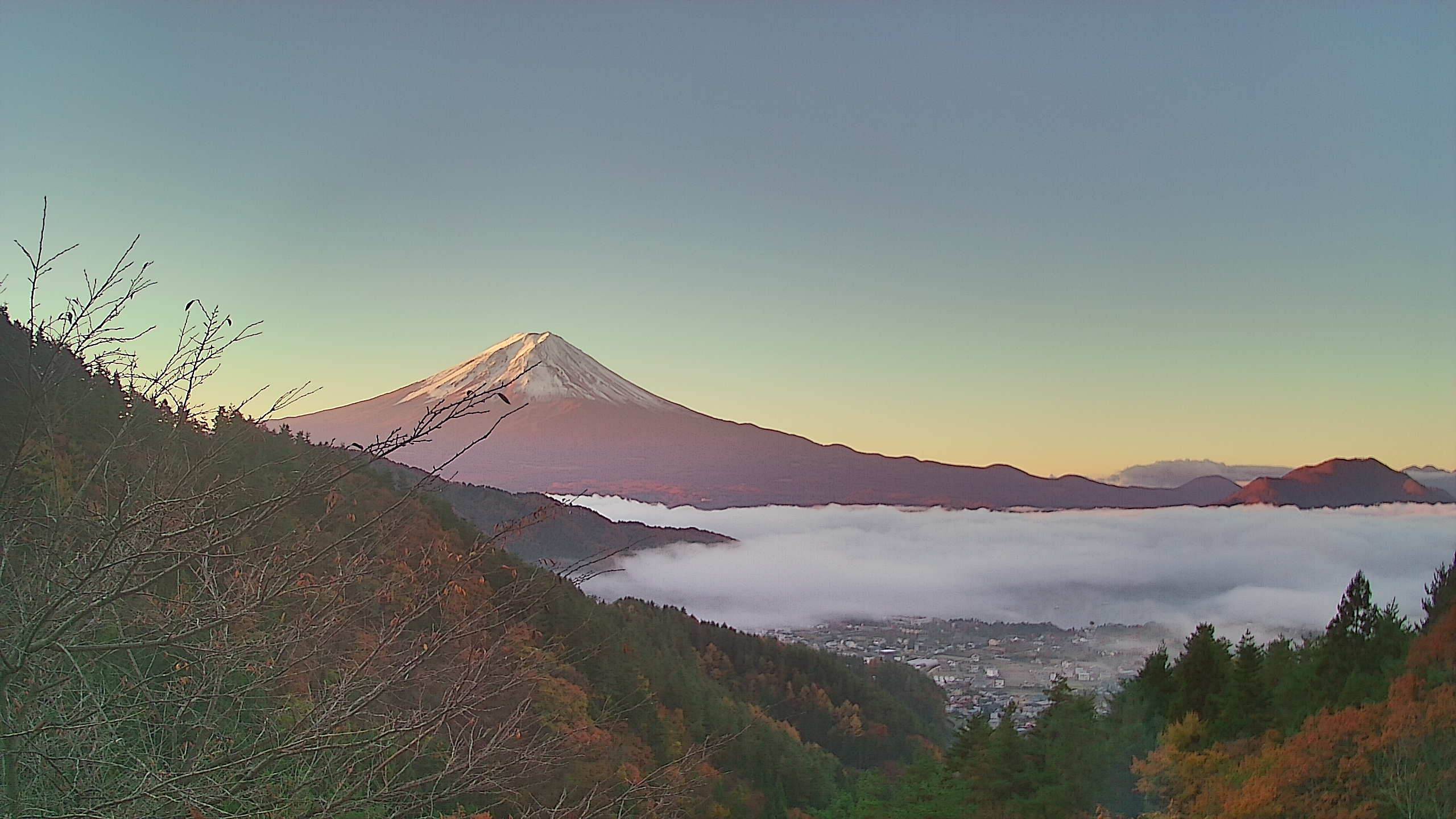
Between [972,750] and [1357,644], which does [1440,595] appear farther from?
[972,750]

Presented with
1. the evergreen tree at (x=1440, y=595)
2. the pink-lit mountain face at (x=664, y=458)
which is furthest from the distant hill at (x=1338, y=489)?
the evergreen tree at (x=1440, y=595)

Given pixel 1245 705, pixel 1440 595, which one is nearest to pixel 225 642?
pixel 1245 705

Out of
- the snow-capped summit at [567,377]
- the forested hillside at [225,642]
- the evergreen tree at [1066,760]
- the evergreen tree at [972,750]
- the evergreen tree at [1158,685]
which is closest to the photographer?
the forested hillside at [225,642]

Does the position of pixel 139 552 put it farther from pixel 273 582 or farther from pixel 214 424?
pixel 214 424

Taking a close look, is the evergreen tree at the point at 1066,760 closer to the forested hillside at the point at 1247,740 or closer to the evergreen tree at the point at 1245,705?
the forested hillside at the point at 1247,740

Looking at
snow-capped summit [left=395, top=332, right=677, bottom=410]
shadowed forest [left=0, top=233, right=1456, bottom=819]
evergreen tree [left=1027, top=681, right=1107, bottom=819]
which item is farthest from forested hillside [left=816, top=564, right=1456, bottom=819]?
snow-capped summit [left=395, top=332, right=677, bottom=410]

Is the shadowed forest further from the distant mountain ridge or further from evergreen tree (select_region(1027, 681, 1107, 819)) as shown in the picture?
the distant mountain ridge

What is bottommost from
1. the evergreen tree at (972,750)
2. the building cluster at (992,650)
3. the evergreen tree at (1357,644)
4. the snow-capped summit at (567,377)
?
the building cluster at (992,650)
